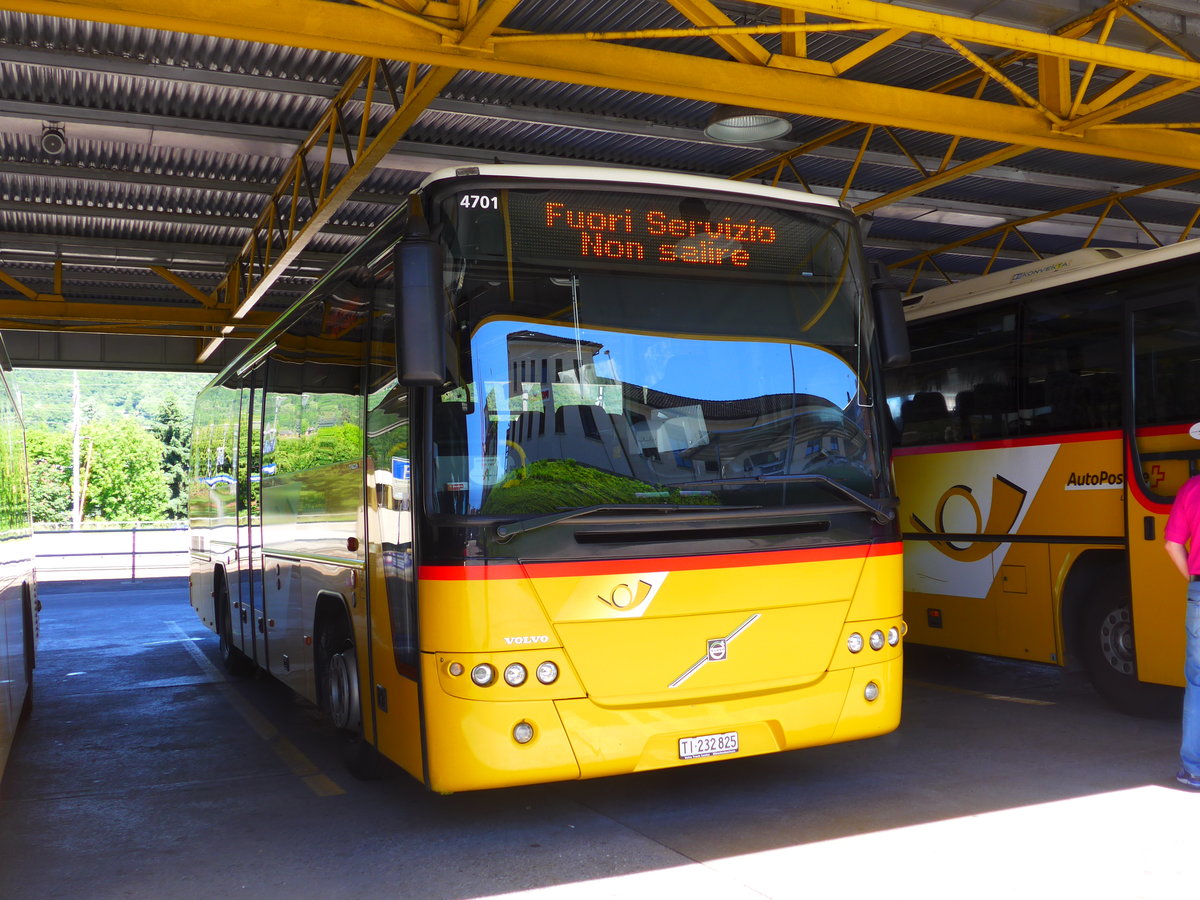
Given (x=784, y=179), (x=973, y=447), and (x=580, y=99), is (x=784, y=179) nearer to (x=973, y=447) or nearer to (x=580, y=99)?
(x=580, y=99)

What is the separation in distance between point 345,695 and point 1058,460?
17.8 feet

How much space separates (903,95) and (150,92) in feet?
20.6

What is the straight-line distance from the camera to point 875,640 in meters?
6.01

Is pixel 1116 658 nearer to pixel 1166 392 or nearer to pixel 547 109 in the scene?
pixel 1166 392

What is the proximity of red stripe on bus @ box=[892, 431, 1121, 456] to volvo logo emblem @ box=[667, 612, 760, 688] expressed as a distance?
3925mm

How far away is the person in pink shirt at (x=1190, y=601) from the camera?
6.11 meters

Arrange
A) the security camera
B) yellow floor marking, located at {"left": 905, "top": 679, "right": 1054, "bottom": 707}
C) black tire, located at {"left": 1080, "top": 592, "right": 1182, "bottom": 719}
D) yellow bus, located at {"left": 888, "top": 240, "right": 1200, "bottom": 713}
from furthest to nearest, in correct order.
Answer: the security camera → yellow floor marking, located at {"left": 905, "top": 679, "right": 1054, "bottom": 707} → black tire, located at {"left": 1080, "top": 592, "right": 1182, "bottom": 719} → yellow bus, located at {"left": 888, "top": 240, "right": 1200, "bottom": 713}

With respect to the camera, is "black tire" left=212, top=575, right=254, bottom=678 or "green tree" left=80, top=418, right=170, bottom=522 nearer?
"black tire" left=212, top=575, right=254, bottom=678

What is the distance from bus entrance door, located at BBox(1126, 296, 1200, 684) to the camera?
24.6 feet

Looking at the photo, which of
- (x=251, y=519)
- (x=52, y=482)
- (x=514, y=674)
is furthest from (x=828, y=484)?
(x=52, y=482)

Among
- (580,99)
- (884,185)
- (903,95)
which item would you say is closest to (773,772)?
(903,95)

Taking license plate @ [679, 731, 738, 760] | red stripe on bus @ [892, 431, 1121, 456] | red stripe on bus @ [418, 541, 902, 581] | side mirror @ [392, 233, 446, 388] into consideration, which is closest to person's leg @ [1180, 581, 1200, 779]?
red stripe on bus @ [418, 541, 902, 581]

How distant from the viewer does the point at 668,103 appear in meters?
10.7

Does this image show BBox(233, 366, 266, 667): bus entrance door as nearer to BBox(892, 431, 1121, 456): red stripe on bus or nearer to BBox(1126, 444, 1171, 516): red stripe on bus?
BBox(892, 431, 1121, 456): red stripe on bus
